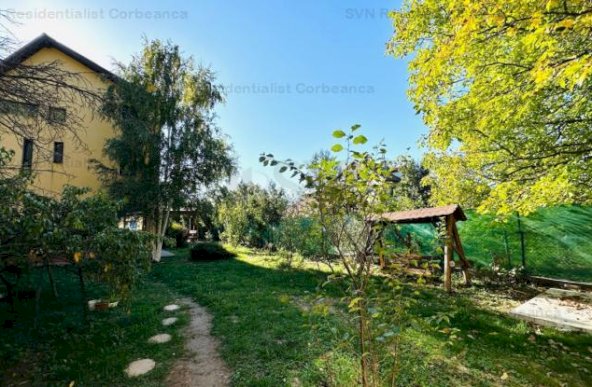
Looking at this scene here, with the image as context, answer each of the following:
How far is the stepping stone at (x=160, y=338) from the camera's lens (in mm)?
4508

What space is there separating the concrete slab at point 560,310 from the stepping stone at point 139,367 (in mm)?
6172

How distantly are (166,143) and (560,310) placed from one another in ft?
44.1

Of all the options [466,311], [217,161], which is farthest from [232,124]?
[466,311]

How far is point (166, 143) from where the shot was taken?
12469 mm

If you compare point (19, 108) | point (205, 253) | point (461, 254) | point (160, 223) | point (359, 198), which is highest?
point (19, 108)

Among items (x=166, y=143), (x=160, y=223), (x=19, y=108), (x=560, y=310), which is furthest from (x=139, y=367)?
(x=166, y=143)

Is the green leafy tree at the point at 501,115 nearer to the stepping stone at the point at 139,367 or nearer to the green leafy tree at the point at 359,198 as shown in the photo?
the green leafy tree at the point at 359,198

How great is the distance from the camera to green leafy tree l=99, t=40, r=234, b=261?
38.4ft

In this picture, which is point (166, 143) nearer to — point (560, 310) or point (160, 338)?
point (160, 338)

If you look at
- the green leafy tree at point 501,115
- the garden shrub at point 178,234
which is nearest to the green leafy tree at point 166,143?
the garden shrub at point 178,234

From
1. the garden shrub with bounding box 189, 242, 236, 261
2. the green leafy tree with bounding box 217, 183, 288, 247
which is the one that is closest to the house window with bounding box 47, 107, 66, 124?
the garden shrub with bounding box 189, 242, 236, 261

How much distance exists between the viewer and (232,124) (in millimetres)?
14539

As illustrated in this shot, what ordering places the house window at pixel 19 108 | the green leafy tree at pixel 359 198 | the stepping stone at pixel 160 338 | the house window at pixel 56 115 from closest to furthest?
the green leafy tree at pixel 359 198, the house window at pixel 19 108, the house window at pixel 56 115, the stepping stone at pixel 160 338

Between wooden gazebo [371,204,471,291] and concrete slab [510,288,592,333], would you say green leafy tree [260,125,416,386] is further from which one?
wooden gazebo [371,204,471,291]
